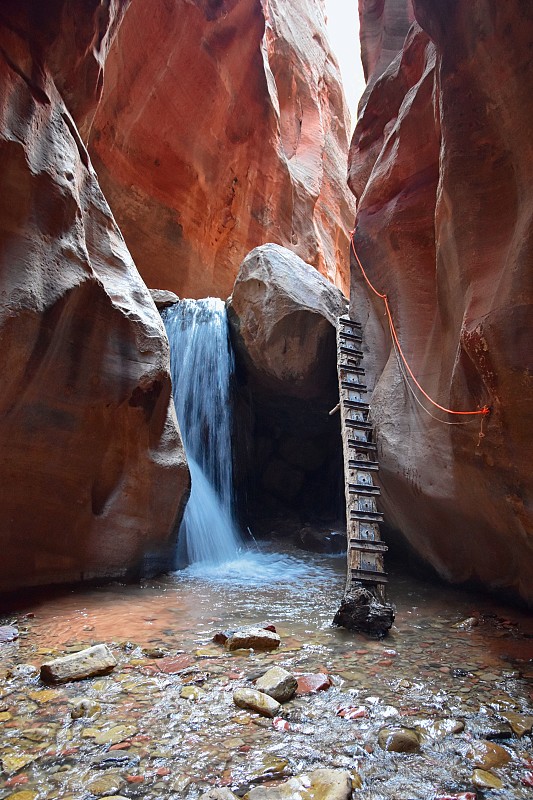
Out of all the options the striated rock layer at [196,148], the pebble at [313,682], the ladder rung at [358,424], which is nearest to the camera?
the pebble at [313,682]

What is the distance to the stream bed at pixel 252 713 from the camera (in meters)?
2.04

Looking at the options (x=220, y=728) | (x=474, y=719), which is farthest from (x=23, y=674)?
(x=474, y=719)

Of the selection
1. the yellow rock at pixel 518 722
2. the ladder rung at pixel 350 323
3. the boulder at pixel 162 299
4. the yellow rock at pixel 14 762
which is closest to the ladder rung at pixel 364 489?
the yellow rock at pixel 518 722

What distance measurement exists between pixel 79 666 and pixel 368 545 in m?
2.88

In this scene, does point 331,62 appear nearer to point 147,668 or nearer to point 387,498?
point 387,498

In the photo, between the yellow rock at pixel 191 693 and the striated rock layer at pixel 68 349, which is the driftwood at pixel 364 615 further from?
the striated rock layer at pixel 68 349

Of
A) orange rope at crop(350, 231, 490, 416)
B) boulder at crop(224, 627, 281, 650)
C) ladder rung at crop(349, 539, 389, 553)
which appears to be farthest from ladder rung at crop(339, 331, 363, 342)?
boulder at crop(224, 627, 281, 650)

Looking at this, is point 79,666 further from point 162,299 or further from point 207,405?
point 162,299

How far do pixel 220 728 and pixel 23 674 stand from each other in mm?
1378

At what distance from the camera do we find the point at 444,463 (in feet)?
16.8

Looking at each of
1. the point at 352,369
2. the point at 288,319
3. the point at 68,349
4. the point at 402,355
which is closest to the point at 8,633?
the point at 68,349

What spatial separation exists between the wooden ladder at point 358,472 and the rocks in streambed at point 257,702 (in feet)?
6.75

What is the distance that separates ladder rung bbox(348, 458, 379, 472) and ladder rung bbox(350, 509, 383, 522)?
1.98ft

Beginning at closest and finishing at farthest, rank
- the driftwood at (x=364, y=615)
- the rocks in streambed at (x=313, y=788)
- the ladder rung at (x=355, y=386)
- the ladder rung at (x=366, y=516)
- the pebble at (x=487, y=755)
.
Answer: the rocks in streambed at (x=313, y=788), the pebble at (x=487, y=755), the driftwood at (x=364, y=615), the ladder rung at (x=366, y=516), the ladder rung at (x=355, y=386)
